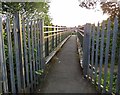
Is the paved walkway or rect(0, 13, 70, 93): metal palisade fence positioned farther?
the paved walkway

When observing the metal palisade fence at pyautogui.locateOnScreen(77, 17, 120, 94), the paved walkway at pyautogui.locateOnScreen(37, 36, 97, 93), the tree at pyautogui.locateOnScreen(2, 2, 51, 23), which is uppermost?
the tree at pyautogui.locateOnScreen(2, 2, 51, 23)

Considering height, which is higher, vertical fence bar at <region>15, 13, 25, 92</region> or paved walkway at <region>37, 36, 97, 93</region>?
vertical fence bar at <region>15, 13, 25, 92</region>

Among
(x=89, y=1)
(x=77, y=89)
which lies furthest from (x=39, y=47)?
(x=89, y=1)

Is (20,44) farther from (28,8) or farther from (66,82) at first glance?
(28,8)

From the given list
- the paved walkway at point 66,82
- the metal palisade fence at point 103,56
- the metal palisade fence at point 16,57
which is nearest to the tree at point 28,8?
the paved walkway at point 66,82

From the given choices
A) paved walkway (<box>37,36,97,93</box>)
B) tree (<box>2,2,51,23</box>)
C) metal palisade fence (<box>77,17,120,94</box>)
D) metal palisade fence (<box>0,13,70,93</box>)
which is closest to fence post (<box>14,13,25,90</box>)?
metal palisade fence (<box>0,13,70,93</box>)

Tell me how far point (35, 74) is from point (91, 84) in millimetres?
1645

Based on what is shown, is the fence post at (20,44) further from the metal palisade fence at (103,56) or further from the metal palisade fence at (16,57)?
the metal palisade fence at (103,56)

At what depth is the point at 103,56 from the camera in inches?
218

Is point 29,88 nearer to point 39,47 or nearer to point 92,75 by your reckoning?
point 39,47

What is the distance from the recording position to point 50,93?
15.8ft

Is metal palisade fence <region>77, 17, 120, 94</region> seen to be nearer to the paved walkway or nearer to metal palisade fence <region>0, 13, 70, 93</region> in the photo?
the paved walkway

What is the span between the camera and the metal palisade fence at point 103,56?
4.16 metres

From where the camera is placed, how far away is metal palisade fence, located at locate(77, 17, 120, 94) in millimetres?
4160
